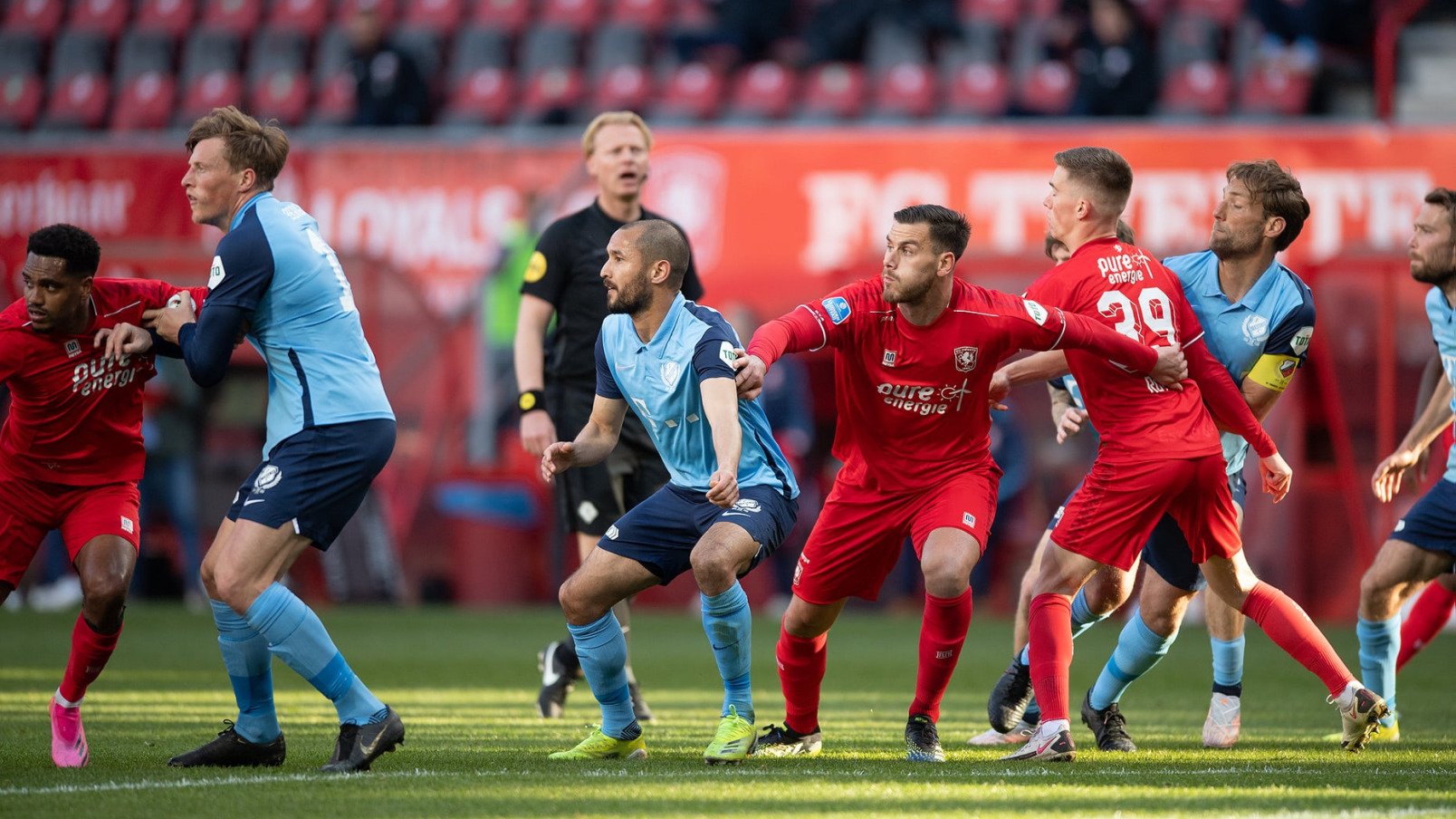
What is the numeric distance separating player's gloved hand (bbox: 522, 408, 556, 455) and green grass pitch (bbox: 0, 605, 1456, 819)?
112 cm

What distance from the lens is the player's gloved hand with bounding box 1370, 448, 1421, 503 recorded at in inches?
257

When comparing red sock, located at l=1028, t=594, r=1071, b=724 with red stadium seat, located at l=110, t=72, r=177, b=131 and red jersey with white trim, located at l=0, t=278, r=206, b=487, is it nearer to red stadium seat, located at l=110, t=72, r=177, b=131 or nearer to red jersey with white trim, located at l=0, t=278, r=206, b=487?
red jersey with white trim, located at l=0, t=278, r=206, b=487

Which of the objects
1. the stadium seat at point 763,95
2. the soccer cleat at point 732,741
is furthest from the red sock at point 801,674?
the stadium seat at point 763,95

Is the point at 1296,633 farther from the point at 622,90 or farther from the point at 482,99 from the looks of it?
the point at 482,99

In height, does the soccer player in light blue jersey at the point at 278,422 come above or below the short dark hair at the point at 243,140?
below

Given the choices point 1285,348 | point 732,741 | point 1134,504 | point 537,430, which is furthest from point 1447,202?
point 537,430

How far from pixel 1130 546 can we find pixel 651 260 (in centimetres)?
186

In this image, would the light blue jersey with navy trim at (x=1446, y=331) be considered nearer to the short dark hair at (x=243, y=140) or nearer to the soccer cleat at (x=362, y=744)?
the soccer cleat at (x=362, y=744)

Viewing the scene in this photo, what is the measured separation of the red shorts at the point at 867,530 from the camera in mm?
5621

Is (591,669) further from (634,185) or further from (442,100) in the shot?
(442,100)

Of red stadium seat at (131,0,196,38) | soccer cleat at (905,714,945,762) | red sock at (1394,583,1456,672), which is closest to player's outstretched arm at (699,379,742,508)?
soccer cleat at (905,714,945,762)

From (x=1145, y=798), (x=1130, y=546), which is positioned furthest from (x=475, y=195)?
(x=1145, y=798)

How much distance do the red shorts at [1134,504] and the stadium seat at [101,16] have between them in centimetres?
1551

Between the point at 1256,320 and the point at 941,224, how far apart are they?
4.50ft
